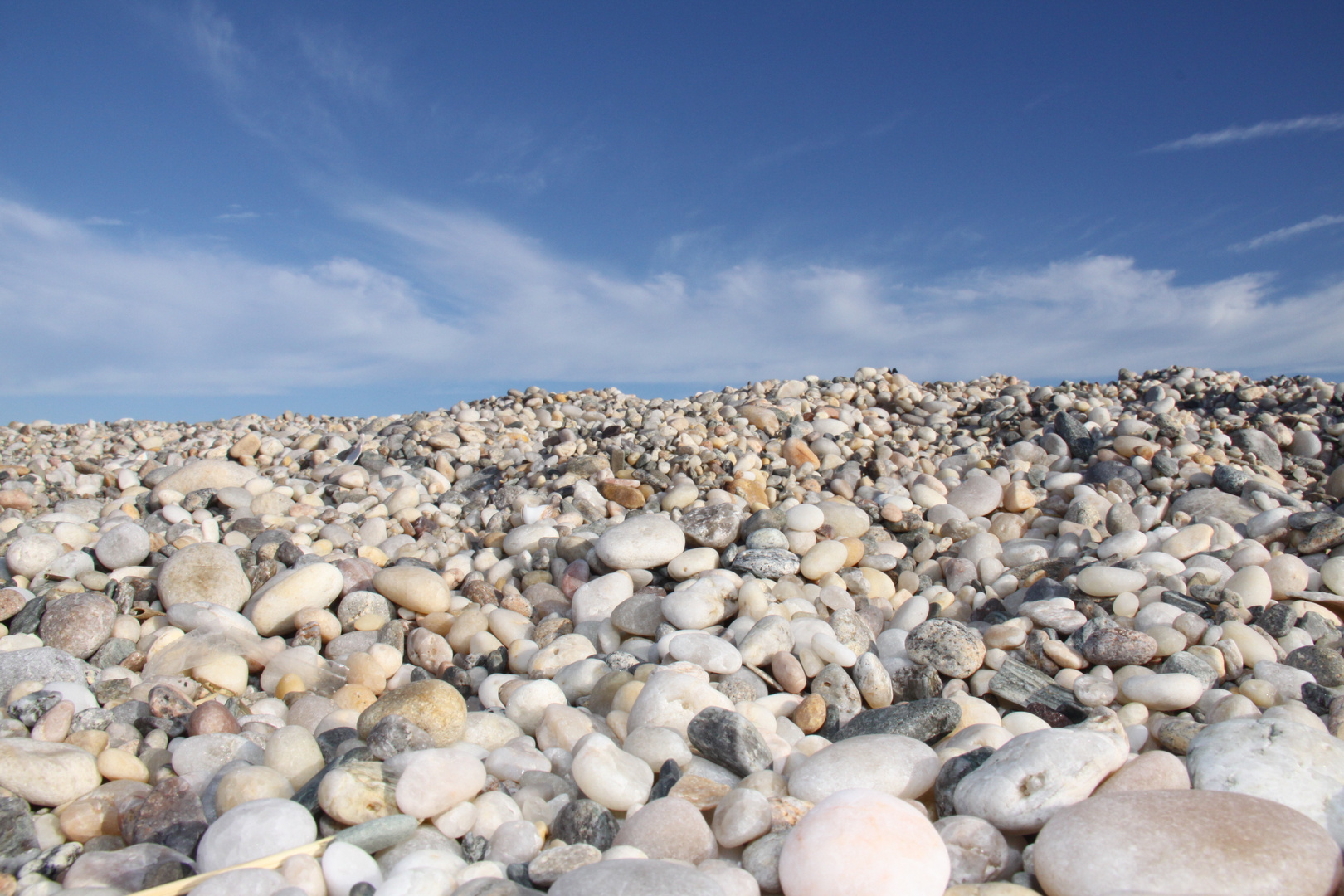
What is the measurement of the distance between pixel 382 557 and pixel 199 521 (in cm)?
119

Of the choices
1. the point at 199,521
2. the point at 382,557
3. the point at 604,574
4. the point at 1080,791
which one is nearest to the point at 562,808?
the point at 1080,791

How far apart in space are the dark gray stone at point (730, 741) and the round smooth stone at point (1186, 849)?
2.66ft

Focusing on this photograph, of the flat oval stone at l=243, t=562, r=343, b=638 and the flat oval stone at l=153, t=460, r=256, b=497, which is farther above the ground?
the flat oval stone at l=153, t=460, r=256, b=497

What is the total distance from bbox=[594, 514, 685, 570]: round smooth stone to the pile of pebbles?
20 millimetres

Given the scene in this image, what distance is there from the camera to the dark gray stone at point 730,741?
2.44 meters

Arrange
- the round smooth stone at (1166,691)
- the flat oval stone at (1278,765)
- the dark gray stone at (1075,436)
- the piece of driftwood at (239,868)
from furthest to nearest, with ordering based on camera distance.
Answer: the dark gray stone at (1075,436), the round smooth stone at (1166,691), the flat oval stone at (1278,765), the piece of driftwood at (239,868)

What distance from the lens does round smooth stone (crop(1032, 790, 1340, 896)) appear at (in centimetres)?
173

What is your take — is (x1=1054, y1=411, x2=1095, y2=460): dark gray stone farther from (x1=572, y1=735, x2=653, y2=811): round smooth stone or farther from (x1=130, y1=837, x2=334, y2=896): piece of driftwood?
(x1=130, y1=837, x2=334, y2=896): piece of driftwood

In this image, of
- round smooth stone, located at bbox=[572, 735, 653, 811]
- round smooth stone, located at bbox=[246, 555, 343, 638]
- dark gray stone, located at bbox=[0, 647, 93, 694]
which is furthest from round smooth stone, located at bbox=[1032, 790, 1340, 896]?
dark gray stone, located at bbox=[0, 647, 93, 694]

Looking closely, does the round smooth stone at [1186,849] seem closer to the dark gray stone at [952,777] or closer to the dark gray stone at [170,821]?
the dark gray stone at [952,777]

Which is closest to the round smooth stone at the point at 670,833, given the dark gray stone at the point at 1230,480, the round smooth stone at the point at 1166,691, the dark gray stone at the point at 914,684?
the dark gray stone at the point at 914,684

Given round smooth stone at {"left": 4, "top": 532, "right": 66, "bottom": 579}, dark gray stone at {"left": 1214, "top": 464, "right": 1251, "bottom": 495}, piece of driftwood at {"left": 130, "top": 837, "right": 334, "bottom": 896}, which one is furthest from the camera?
dark gray stone at {"left": 1214, "top": 464, "right": 1251, "bottom": 495}

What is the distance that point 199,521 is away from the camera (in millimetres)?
4840

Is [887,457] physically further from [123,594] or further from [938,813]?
[123,594]
